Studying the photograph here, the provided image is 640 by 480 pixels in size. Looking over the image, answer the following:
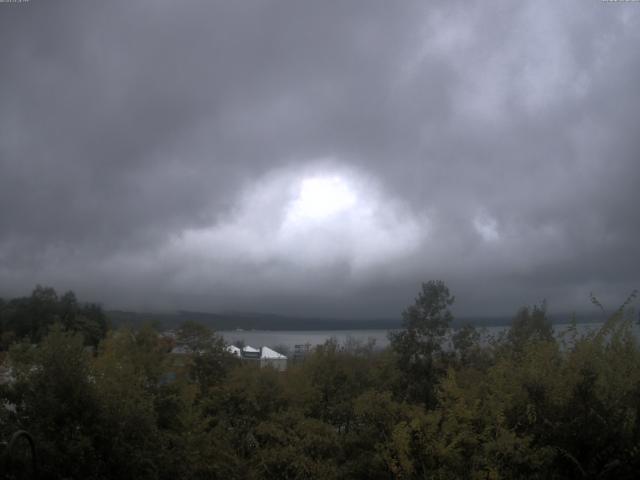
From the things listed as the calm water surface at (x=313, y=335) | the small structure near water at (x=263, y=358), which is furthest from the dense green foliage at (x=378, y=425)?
the small structure near water at (x=263, y=358)

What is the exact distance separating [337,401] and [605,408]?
1739cm

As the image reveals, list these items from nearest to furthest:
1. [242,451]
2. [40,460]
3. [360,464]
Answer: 1. [40,460]
2. [360,464]
3. [242,451]

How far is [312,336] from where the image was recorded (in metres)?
118

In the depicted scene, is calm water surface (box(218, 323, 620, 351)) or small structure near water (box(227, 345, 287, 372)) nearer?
calm water surface (box(218, 323, 620, 351))

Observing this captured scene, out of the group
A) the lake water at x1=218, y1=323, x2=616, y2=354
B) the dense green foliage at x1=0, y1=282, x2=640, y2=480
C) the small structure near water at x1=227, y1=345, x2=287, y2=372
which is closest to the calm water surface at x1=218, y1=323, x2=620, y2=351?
the lake water at x1=218, y1=323, x2=616, y2=354

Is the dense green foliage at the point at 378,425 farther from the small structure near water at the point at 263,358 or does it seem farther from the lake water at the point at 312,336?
the small structure near water at the point at 263,358

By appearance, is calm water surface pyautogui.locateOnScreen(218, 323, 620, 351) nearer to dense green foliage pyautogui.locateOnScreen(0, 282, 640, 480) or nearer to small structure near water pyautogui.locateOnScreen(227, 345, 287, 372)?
small structure near water pyautogui.locateOnScreen(227, 345, 287, 372)

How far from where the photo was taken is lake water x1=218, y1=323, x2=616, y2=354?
124 feet

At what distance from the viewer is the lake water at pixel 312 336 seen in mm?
37919

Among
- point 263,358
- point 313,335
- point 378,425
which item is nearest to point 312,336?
point 313,335

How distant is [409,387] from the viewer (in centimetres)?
3466

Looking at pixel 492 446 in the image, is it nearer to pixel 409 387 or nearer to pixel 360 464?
pixel 360 464

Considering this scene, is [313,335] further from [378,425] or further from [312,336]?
[378,425]

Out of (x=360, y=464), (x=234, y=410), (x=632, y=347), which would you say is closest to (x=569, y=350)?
(x=632, y=347)
